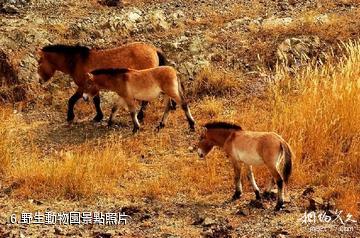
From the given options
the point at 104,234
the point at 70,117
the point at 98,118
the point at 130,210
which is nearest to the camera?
the point at 104,234

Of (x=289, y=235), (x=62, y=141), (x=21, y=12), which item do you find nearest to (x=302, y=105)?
(x=289, y=235)

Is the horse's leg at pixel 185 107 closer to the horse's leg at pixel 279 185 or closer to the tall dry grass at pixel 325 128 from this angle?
the tall dry grass at pixel 325 128

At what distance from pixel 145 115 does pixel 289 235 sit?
512cm

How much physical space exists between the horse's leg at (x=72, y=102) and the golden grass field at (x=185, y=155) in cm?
22

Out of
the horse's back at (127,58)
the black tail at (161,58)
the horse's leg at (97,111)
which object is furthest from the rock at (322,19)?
the horse's leg at (97,111)

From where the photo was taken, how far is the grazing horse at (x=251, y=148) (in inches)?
296

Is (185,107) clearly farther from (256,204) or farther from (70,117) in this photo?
(256,204)

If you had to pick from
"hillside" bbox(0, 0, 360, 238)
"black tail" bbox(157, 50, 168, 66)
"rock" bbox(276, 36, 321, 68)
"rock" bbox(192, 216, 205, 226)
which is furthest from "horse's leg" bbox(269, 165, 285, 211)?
"rock" bbox(276, 36, 321, 68)

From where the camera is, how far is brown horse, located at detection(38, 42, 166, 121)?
11.6m

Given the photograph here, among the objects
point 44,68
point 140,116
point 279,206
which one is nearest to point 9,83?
point 44,68

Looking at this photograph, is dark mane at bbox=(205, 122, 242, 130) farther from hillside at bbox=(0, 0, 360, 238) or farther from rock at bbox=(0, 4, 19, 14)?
rock at bbox=(0, 4, 19, 14)

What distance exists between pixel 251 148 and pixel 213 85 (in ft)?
16.7

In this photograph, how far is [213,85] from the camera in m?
12.7
